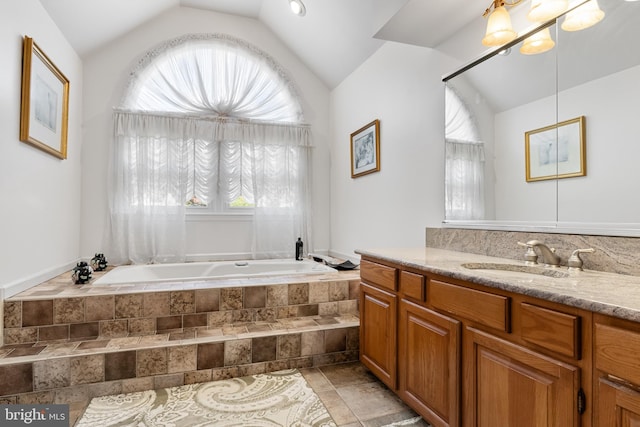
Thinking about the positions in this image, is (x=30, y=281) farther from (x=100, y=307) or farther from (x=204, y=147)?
(x=204, y=147)

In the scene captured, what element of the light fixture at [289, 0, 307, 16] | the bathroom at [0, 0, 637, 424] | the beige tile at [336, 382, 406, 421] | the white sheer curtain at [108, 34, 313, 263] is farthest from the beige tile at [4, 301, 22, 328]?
the light fixture at [289, 0, 307, 16]

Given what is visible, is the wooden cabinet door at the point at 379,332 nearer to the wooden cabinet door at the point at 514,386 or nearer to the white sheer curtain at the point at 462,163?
the wooden cabinet door at the point at 514,386

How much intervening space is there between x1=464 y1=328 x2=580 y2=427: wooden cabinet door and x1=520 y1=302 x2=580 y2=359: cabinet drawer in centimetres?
4

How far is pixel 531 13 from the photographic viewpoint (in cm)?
156

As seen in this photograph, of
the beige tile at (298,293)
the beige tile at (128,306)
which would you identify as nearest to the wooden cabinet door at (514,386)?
the beige tile at (298,293)

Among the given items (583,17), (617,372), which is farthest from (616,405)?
(583,17)

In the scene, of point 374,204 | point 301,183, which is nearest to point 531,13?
point 374,204

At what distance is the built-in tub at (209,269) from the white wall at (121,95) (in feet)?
1.01

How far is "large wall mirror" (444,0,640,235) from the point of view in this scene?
131 centimetres

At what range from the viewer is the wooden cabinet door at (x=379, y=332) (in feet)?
5.88

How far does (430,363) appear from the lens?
151 cm

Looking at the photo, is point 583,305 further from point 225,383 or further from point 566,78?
point 225,383

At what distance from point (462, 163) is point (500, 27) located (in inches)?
29.4

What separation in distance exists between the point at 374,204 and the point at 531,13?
1846mm
